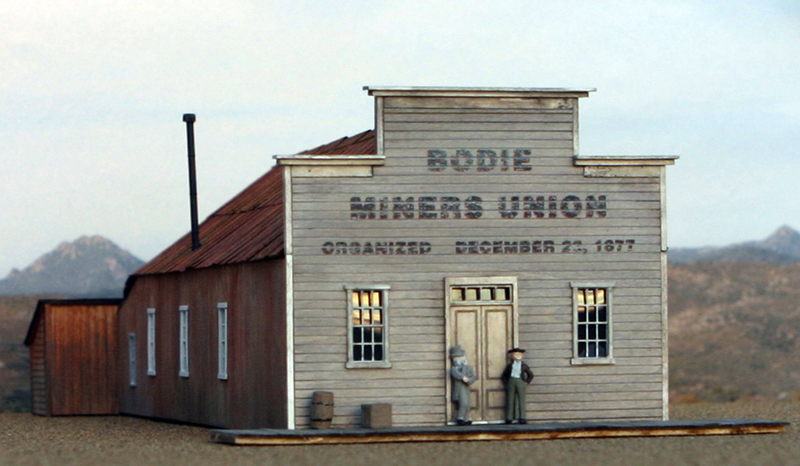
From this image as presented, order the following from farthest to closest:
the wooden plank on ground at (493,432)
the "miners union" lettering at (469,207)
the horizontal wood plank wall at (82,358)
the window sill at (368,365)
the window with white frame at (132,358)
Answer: the horizontal wood plank wall at (82,358), the window with white frame at (132,358), the "miners union" lettering at (469,207), the window sill at (368,365), the wooden plank on ground at (493,432)

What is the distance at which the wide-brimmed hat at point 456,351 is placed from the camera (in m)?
23.9

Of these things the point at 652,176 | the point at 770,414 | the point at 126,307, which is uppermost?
the point at 652,176

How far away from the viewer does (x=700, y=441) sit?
22234mm

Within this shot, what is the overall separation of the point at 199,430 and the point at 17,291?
3642 inches

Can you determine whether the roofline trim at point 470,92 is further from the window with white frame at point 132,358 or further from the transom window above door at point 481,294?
the window with white frame at point 132,358

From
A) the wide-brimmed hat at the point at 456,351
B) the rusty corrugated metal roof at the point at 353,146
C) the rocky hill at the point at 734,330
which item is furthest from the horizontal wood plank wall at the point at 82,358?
the rocky hill at the point at 734,330

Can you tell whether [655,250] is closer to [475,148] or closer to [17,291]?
[475,148]

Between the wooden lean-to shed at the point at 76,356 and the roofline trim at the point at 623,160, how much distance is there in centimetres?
1441

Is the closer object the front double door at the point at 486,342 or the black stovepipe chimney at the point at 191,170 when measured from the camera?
the front double door at the point at 486,342

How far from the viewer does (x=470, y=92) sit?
24328mm

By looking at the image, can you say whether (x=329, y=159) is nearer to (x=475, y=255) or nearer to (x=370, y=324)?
(x=370, y=324)

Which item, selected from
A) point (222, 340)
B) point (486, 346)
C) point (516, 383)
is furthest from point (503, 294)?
point (222, 340)

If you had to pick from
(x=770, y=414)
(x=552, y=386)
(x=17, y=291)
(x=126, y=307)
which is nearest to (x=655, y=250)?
(x=552, y=386)

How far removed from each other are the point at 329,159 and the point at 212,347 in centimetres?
612
